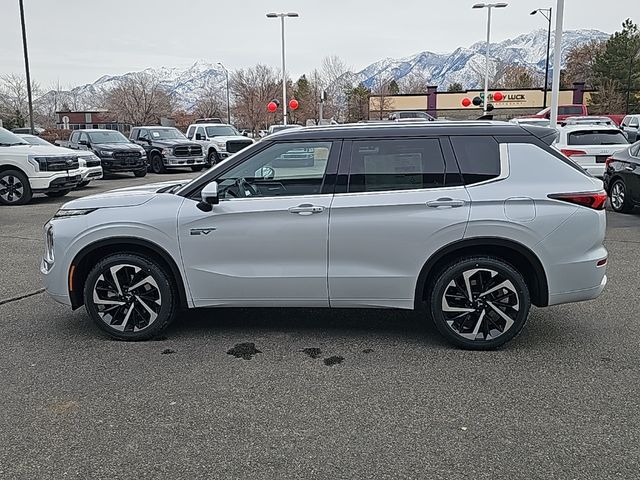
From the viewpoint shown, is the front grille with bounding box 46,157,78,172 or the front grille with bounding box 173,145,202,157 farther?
the front grille with bounding box 173,145,202,157

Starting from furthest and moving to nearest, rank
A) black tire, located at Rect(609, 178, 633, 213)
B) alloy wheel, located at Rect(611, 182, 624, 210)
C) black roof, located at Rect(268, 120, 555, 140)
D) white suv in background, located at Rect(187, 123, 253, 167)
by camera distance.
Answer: white suv in background, located at Rect(187, 123, 253, 167)
alloy wheel, located at Rect(611, 182, 624, 210)
black tire, located at Rect(609, 178, 633, 213)
black roof, located at Rect(268, 120, 555, 140)

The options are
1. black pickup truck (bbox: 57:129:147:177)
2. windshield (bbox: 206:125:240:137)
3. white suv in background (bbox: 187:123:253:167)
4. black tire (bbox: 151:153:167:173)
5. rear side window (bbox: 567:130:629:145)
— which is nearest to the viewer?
rear side window (bbox: 567:130:629:145)

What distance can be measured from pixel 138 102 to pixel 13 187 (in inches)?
2199

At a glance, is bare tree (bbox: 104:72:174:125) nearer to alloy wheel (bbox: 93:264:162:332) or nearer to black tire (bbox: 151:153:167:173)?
black tire (bbox: 151:153:167:173)

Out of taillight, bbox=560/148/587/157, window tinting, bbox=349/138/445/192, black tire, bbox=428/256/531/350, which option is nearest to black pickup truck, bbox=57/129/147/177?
taillight, bbox=560/148/587/157

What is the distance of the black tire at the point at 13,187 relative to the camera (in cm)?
1432

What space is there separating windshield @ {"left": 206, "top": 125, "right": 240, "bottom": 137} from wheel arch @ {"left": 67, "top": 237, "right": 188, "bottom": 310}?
2178cm

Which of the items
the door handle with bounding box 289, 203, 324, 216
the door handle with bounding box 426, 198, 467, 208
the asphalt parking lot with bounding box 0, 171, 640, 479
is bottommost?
the asphalt parking lot with bounding box 0, 171, 640, 479

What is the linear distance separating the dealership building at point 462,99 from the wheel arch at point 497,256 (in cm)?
5487

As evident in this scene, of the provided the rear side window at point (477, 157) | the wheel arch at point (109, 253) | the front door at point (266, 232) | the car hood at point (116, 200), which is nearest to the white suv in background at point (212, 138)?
the car hood at point (116, 200)

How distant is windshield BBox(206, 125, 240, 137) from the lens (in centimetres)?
2644

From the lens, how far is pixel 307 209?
480cm

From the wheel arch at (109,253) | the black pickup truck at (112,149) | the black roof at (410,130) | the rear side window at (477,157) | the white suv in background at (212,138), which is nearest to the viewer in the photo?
the rear side window at (477,157)

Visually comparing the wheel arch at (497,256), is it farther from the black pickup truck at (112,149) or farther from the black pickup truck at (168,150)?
the black pickup truck at (168,150)
